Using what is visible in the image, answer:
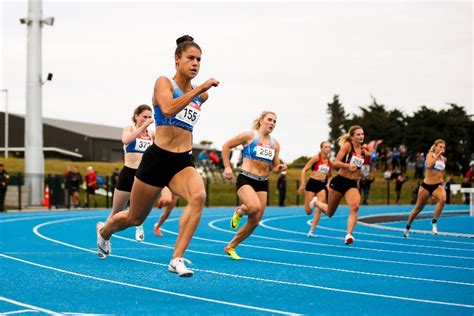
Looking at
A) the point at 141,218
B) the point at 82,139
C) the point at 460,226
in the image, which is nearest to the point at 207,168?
the point at 82,139

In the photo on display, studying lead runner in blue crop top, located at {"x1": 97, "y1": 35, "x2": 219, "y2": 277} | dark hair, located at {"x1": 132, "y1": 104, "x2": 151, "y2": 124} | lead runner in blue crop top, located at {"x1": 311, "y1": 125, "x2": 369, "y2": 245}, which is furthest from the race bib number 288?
lead runner in blue crop top, located at {"x1": 97, "y1": 35, "x2": 219, "y2": 277}

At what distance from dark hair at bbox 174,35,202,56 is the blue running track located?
211 cm

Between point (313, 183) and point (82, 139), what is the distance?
44.6 m

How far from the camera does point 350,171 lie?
13.3 meters

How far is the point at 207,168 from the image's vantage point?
45.0 metres

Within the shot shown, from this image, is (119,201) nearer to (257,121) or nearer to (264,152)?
(264,152)

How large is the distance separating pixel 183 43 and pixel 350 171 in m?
6.79

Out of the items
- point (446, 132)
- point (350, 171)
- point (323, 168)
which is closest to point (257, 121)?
point (350, 171)

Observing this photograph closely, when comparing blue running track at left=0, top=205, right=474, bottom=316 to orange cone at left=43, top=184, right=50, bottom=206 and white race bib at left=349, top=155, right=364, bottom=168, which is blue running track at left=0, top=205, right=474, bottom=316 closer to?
white race bib at left=349, top=155, right=364, bottom=168

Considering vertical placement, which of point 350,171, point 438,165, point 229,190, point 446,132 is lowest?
point 229,190

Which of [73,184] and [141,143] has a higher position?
[141,143]

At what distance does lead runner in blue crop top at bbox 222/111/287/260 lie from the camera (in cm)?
1066

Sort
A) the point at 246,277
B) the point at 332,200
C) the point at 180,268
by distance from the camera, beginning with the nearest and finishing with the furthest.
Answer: the point at 180,268 < the point at 246,277 < the point at 332,200

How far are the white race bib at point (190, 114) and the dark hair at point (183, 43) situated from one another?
47 cm
